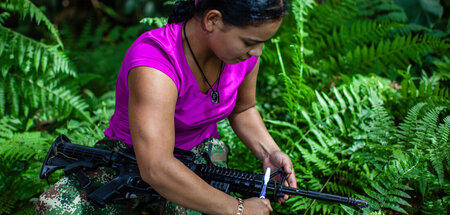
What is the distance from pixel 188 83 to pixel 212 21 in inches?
14.0

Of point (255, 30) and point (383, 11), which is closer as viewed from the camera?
point (255, 30)

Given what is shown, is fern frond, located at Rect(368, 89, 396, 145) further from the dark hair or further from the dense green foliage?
the dark hair

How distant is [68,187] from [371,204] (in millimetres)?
1767

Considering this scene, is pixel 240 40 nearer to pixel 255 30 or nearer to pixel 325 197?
pixel 255 30

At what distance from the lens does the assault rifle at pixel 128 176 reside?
1.95 m

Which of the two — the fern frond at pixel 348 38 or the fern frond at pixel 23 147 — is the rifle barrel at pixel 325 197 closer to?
the fern frond at pixel 23 147

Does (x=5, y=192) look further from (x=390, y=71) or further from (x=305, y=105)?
(x=390, y=71)

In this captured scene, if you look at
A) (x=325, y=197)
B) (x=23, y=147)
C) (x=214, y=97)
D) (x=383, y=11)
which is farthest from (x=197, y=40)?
(x=383, y=11)

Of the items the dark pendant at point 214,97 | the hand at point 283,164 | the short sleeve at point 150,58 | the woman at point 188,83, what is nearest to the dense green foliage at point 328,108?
the hand at point 283,164

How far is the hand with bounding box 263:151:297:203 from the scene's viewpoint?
214cm

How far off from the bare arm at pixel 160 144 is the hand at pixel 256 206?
0.23 ft

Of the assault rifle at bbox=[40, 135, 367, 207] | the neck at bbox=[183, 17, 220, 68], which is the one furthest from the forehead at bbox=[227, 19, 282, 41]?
the assault rifle at bbox=[40, 135, 367, 207]

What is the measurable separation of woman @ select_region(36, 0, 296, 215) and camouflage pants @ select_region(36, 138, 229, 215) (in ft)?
0.39

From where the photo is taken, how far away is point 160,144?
1667 mm
